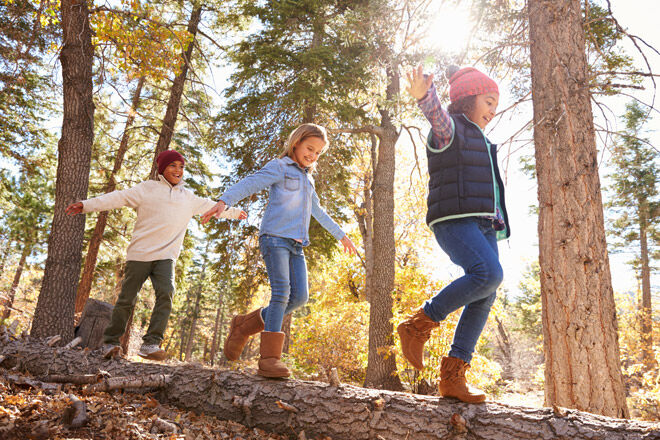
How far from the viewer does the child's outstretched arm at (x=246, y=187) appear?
2.68m

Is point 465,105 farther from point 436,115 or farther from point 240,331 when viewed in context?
point 240,331

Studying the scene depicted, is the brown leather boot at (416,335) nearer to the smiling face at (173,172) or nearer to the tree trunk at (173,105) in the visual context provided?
the smiling face at (173,172)

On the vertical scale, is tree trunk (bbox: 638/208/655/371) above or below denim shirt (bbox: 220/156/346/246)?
above

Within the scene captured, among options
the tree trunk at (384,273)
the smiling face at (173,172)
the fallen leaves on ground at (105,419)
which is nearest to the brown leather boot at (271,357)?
the fallen leaves on ground at (105,419)

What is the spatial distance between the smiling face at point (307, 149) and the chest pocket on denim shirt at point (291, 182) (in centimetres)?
18

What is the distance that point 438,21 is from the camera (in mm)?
5801

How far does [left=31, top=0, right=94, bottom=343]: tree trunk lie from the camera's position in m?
4.24

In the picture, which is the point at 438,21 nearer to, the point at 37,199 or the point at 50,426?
the point at 50,426

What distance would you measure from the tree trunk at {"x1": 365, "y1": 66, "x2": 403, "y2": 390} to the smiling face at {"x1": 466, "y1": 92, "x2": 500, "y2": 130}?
491cm

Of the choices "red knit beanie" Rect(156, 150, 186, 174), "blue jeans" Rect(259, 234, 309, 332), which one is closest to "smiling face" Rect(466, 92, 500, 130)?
"blue jeans" Rect(259, 234, 309, 332)

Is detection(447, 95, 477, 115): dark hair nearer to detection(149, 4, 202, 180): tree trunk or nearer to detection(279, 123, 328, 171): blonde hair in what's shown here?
detection(279, 123, 328, 171): blonde hair

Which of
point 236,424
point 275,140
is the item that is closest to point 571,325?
point 236,424

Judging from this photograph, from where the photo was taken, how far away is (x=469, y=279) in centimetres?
244

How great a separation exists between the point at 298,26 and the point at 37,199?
14592 mm
